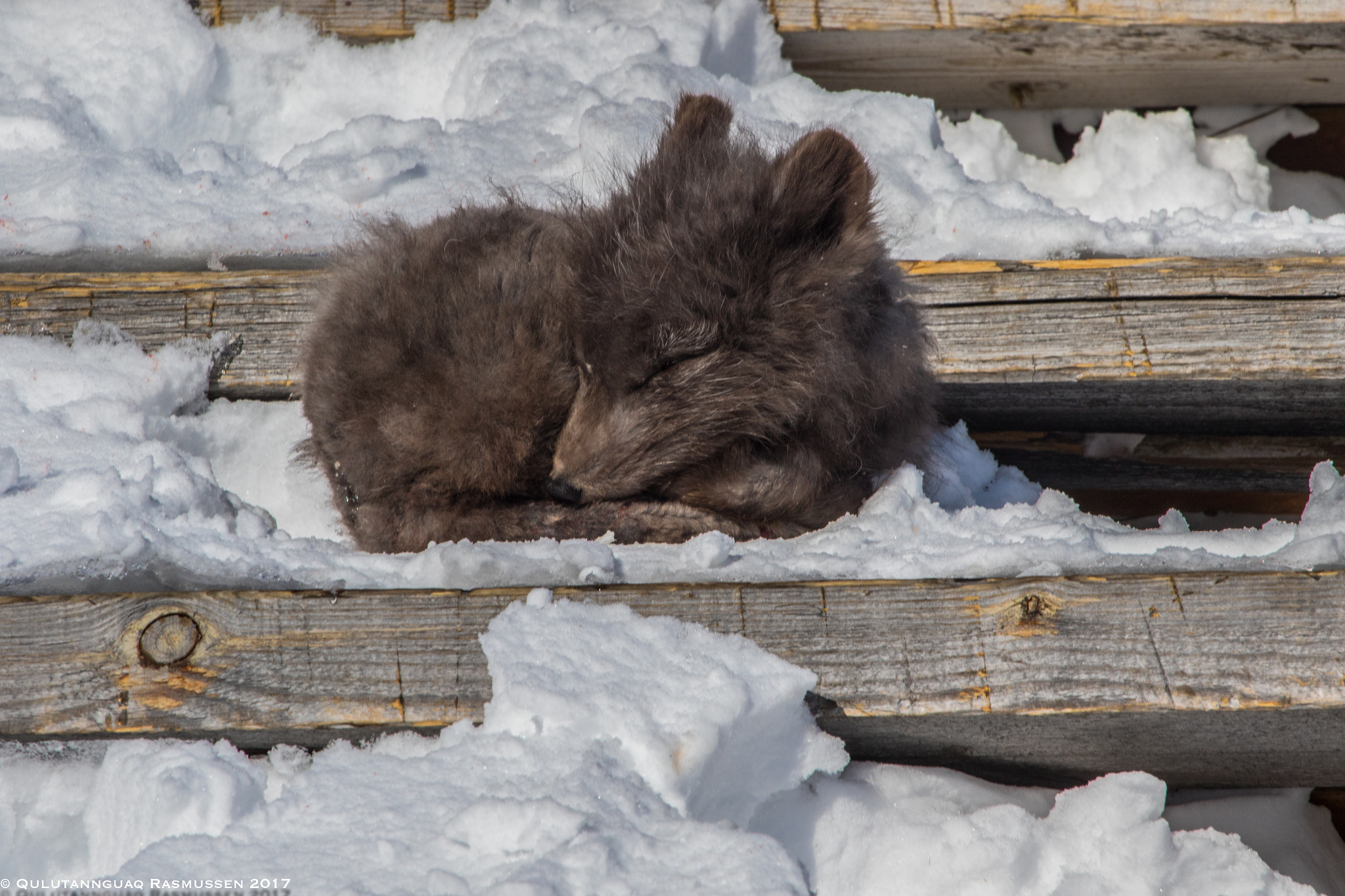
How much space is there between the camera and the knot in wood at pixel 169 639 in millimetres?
1801

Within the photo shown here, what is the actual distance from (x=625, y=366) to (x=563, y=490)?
1.03ft

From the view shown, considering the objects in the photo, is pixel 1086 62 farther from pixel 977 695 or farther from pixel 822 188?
pixel 977 695

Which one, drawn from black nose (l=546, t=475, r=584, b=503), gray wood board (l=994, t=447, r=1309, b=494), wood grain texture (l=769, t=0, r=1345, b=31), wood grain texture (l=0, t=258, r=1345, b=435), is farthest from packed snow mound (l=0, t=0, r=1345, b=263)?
black nose (l=546, t=475, r=584, b=503)

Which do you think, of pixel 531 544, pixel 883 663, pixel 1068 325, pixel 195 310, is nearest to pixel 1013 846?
pixel 883 663

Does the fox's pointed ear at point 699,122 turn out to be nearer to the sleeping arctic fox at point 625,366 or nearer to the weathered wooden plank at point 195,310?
the sleeping arctic fox at point 625,366

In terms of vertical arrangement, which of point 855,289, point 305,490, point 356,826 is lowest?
point 305,490

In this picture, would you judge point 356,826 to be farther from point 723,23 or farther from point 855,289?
point 723,23

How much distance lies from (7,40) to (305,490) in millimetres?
1995

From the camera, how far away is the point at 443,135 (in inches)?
128

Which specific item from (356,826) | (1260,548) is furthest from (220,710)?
(1260,548)

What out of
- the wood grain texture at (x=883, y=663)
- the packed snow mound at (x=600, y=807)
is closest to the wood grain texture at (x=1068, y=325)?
the wood grain texture at (x=883, y=663)

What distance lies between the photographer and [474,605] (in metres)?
→ 1.87

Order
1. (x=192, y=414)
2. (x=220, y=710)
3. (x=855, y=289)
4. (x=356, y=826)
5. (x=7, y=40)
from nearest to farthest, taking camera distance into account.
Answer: (x=356, y=826)
(x=220, y=710)
(x=855, y=289)
(x=192, y=414)
(x=7, y=40)

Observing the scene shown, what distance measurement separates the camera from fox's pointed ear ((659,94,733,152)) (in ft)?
8.37
